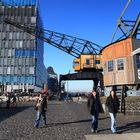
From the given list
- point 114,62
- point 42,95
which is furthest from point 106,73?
point 42,95

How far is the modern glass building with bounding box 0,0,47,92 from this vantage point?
109750mm

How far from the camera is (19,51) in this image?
113 m

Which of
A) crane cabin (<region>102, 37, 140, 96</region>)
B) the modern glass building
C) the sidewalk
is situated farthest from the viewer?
the modern glass building

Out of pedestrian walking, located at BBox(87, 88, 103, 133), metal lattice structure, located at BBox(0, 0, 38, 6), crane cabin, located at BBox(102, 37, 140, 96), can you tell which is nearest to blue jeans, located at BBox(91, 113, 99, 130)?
pedestrian walking, located at BBox(87, 88, 103, 133)

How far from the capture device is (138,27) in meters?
32.2

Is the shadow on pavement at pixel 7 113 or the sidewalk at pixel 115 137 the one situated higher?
the shadow on pavement at pixel 7 113

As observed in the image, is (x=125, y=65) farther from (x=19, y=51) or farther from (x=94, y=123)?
(x=19, y=51)

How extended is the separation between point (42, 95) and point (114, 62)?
12.3 meters

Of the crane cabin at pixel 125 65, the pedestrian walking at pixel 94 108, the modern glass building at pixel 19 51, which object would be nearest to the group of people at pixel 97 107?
the pedestrian walking at pixel 94 108

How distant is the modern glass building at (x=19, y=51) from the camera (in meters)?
110

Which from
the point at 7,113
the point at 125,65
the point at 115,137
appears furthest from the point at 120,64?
the point at 115,137

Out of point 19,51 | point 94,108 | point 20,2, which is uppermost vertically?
point 20,2

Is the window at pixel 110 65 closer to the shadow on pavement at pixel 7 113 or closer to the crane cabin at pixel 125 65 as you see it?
the crane cabin at pixel 125 65

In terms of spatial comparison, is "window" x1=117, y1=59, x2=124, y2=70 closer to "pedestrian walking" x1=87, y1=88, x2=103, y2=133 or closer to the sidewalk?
"pedestrian walking" x1=87, y1=88, x2=103, y2=133
